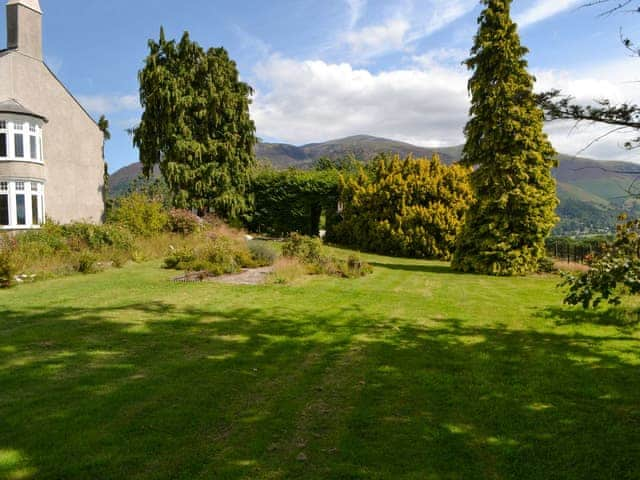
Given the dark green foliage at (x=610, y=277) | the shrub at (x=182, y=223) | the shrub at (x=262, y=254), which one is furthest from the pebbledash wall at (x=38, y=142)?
the dark green foliage at (x=610, y=277)

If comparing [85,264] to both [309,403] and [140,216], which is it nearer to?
[140,216]

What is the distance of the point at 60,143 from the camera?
83.6 feet

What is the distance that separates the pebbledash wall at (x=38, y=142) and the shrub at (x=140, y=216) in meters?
3.95

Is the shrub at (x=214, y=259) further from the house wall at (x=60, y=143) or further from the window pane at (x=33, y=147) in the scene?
the window pane at (x=33, y=147)

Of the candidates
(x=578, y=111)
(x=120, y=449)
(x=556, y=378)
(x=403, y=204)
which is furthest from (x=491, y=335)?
(x=403, y=204)

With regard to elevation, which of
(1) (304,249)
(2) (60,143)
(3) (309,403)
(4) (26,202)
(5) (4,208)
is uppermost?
(2) (60,143)

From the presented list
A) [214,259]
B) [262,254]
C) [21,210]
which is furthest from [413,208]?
[21,210]

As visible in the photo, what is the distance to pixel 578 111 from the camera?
3664 mm

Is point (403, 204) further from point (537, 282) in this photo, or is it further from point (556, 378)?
point (556, 378)

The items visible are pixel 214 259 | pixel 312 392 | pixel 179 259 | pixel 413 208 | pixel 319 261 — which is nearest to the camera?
pixel 312 392

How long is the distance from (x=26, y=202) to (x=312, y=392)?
74.4 feet

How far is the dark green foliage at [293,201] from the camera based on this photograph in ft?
94.4

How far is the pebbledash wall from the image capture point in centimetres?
2192

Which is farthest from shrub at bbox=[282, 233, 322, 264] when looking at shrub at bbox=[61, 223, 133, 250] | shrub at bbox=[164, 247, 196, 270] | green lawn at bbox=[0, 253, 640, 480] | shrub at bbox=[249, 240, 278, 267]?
shrub at bbox=[61, 223, 133, 250]
